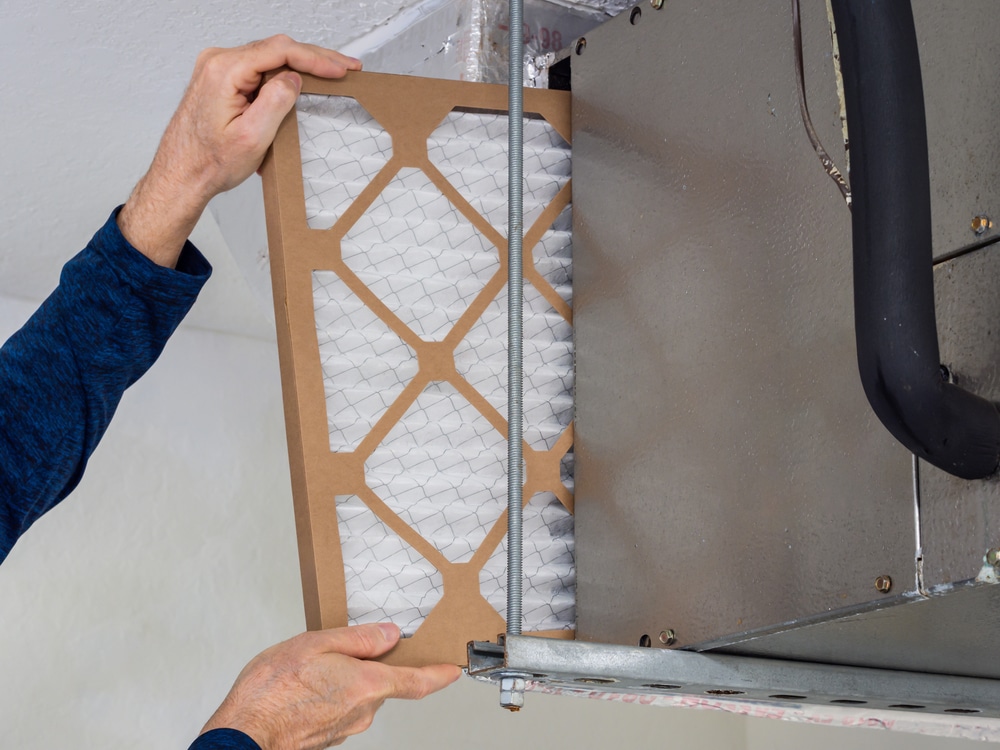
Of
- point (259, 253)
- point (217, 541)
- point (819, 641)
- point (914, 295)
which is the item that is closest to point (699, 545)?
point (819, 641)

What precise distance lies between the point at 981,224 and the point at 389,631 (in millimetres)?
489

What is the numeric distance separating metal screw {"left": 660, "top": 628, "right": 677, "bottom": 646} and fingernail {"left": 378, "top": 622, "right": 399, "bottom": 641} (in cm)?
19

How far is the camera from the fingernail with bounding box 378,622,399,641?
81 centimetres

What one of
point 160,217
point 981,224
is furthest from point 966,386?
point 160,217

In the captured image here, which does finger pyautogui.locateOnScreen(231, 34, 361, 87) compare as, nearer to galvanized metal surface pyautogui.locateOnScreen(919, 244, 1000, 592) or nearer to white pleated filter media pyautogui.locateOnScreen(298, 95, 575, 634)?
white pleated filter media pyautogui.locateOnScreen(298, 95, 575, 634)

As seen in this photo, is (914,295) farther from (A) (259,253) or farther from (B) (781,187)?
(A) (259,253)

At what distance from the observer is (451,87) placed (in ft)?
2.90

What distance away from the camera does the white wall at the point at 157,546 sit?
1419 mm

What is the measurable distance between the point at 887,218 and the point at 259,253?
1.09 metres

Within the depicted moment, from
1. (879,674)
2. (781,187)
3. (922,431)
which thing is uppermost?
(781,187)

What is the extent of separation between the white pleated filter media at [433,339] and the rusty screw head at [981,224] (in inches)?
16.1

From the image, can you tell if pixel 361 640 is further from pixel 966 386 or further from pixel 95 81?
pixel 95 81

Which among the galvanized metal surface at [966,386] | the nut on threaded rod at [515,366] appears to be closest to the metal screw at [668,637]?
the nut on threaded rod at [515,366]

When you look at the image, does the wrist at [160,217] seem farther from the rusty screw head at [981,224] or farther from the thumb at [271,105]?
the rusty screw head at [981,224]
